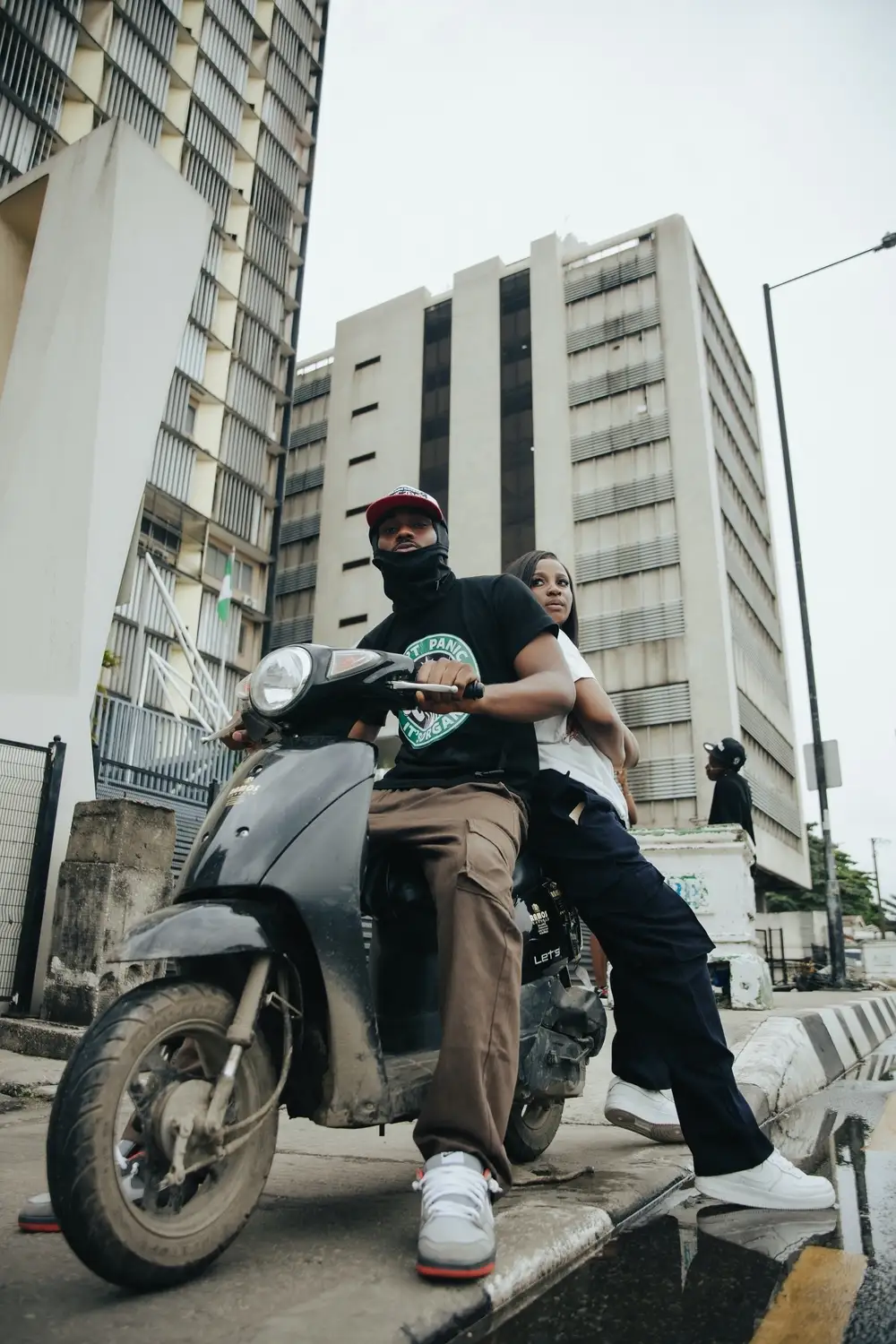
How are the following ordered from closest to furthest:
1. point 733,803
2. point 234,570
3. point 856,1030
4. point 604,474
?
1. point 856,1030
2. point 733,803
3. point 234,570
4. point 604,474

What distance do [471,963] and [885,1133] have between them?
2.47 m

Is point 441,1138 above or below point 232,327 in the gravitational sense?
below

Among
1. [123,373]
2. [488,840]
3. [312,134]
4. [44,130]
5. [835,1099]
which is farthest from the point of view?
[312,134]

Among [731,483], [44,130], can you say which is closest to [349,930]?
[44,130]

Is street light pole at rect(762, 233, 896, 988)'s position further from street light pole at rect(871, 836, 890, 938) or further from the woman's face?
street light pole at rect(871, 836, 890, 938)

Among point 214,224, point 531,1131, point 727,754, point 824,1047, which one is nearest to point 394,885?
point 531,1131

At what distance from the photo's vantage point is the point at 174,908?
1.71 m

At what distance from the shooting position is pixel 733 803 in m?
8.17

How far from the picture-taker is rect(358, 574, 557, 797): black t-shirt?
232 centimetres

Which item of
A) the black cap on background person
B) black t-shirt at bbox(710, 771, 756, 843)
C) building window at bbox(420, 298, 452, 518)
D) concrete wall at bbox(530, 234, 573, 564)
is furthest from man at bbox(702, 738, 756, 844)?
building window at bbox(420, 298, 452, 518)

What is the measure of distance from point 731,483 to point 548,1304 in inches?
1451

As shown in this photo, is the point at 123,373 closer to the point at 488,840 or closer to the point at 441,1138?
the point at 488,840

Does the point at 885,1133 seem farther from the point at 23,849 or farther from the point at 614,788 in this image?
the point at 23,849

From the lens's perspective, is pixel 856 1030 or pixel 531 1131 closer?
pixel 531 1131
